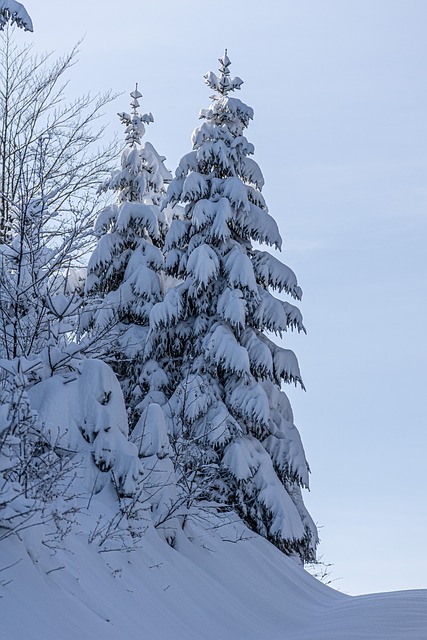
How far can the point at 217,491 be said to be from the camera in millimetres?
16562

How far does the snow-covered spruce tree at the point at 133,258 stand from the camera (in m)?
19.3

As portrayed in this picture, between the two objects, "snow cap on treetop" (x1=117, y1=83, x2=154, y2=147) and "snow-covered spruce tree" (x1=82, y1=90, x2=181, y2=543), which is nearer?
"snow-covered spruce tree" (x1=82, y1=90, x2=181, y2=543)

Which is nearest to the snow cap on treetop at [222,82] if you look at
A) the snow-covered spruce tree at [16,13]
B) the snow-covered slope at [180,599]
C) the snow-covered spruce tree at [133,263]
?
the snow-covered spruce tree at [133,263]

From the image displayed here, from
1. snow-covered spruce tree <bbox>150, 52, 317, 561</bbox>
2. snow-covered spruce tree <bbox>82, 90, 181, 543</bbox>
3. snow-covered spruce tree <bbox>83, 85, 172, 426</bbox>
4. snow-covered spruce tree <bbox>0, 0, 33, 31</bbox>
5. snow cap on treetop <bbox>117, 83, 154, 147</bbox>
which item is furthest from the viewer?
snow cap on treetop <bbox>117, 83, 154, 147</bbox>

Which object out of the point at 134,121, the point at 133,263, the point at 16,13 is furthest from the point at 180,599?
the point at 134,121

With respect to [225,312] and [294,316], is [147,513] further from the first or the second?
[294,316]

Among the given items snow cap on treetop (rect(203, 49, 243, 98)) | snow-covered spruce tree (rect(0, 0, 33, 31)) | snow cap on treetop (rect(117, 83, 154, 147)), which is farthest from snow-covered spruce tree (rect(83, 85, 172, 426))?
snow-covered spruce tree (rect(0, 0, 33, 31))

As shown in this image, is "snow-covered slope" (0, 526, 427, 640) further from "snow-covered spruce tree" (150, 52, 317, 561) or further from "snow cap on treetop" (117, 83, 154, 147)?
"snow cap on treetop" (117, 83, 154, 147)

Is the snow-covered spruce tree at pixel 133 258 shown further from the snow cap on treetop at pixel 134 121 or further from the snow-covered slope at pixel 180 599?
the snow-covered slope at pixel 180 599

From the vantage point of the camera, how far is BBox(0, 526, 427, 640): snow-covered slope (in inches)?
239

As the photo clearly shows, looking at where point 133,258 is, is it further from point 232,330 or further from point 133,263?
point 232,330

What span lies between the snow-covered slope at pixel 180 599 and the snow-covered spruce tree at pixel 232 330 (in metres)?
2.57

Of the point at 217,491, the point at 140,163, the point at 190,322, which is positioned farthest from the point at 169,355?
the point at 140,163

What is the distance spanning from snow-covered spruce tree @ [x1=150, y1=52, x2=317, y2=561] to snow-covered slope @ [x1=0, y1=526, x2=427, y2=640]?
257 cm
